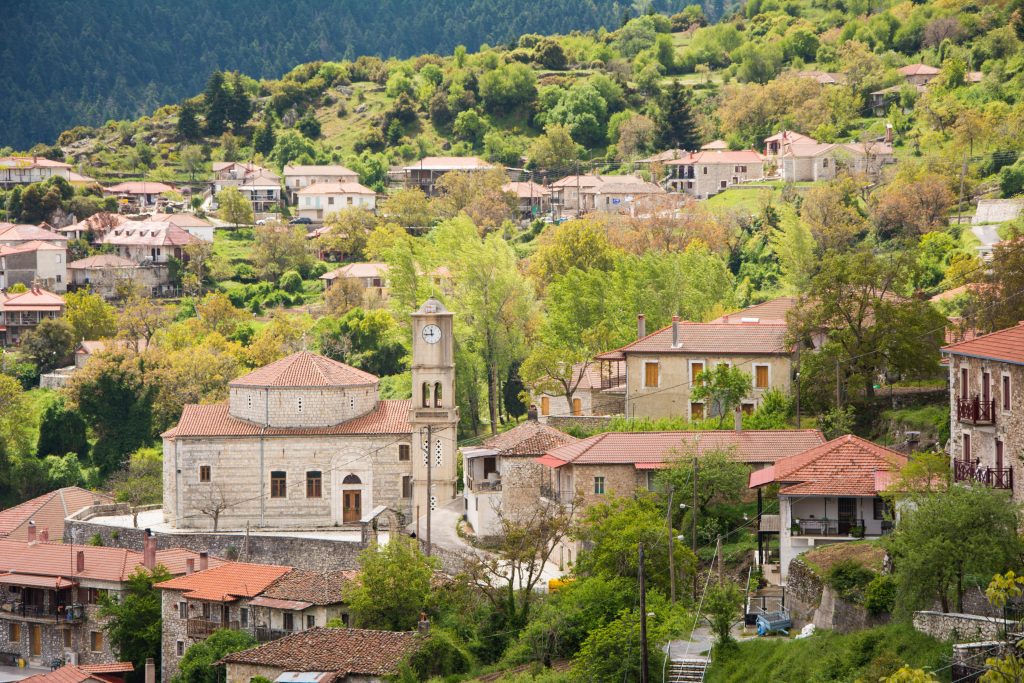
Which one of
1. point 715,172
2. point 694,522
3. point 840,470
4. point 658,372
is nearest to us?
point 840,470

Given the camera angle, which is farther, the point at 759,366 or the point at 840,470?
the point at 759,366

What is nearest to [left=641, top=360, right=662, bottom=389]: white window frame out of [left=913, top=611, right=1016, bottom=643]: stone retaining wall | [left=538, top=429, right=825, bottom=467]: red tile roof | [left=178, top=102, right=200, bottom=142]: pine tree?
[left=538, top=429, right=825, bottom=467]: red tile roof

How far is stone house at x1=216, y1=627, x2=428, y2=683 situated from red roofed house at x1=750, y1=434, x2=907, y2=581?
10.8m

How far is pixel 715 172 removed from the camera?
12138cm

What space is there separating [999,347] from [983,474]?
287cm

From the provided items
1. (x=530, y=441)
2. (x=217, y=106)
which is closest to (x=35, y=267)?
(x=217, y=106)

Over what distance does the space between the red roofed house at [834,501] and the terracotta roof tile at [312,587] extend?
15.5 m

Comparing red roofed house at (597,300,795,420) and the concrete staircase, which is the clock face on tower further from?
the concrete staircase

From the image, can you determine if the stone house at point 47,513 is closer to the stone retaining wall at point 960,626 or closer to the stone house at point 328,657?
the stone house at point 328,657

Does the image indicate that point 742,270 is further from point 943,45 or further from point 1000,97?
point 943,45

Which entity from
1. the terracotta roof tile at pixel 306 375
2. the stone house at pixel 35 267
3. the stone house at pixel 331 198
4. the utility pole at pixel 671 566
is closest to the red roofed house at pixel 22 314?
the stone house at pixel 35 267

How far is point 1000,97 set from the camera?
109625 mm

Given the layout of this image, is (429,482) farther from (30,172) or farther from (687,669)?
(30,172)

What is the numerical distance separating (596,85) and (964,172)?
5695 cm
